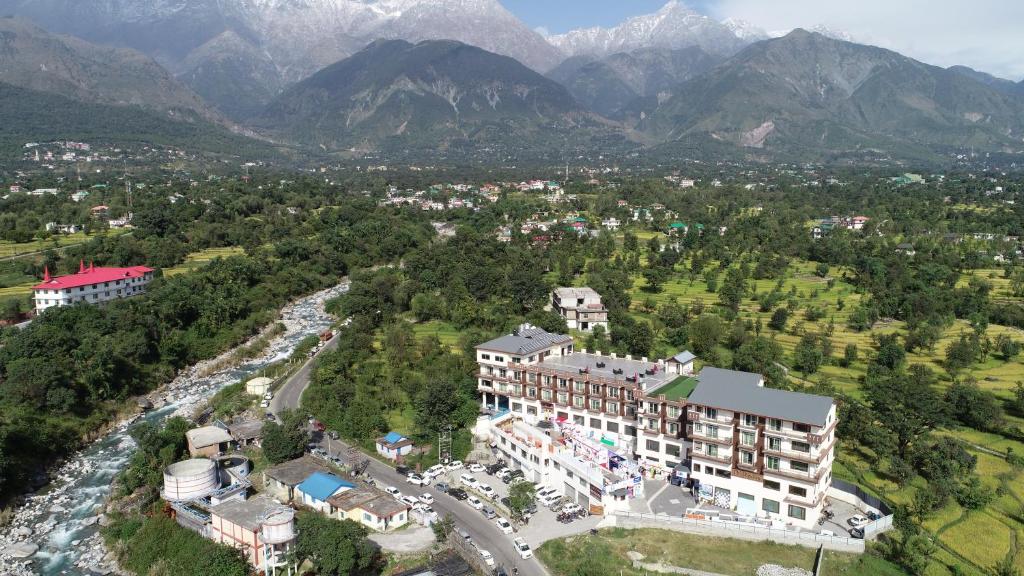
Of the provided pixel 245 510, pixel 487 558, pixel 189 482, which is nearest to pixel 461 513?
pixel 487 558

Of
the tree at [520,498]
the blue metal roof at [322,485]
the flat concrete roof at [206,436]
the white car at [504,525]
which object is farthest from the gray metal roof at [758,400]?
the flat concrete roof at [206,436]

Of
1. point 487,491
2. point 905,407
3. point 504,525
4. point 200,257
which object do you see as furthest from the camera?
point 200,257

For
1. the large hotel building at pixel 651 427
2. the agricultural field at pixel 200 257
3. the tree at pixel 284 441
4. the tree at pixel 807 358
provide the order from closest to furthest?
the large hotel building at pixel 651 427
the tree at pixel 284 441
the tree at pixel 807 358
the agricultural field at pixel 200 257

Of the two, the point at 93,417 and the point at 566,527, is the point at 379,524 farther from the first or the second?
the point at 93,417

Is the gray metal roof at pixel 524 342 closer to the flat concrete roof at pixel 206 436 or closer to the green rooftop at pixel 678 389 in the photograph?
the green rooftop at pixel 678 389

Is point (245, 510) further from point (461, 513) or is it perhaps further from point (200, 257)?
point (200, 257)
